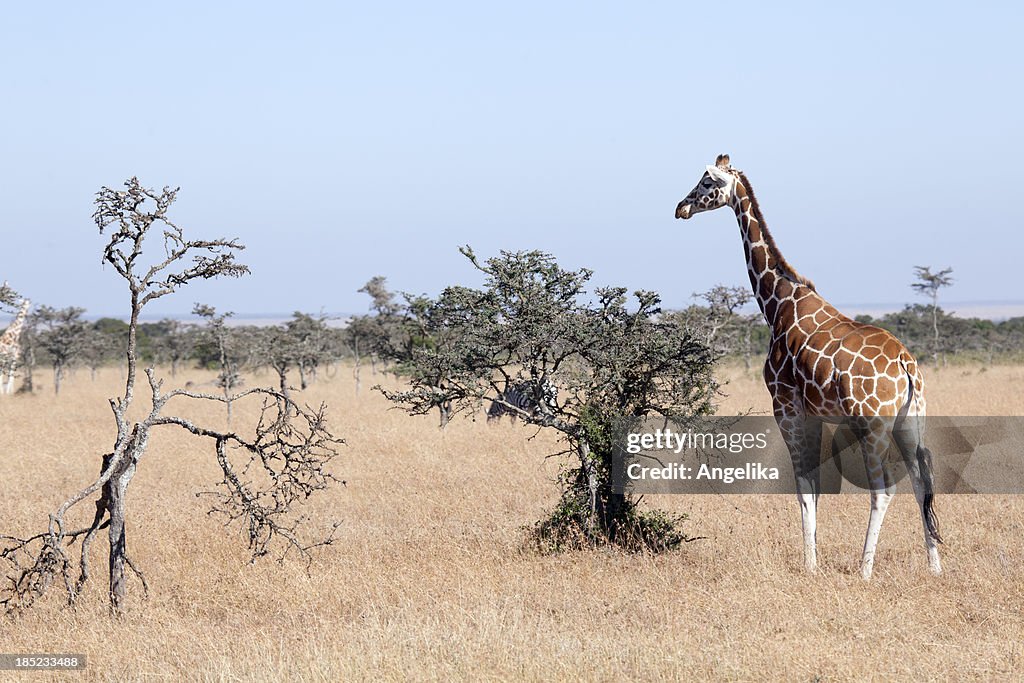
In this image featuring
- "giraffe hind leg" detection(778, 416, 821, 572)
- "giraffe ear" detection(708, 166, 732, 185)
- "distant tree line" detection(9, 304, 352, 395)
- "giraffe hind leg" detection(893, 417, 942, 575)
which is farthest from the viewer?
"distant tree line" detection(9, 304, 352, 395)

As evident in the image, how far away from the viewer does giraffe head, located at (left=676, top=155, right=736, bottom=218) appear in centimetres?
1116

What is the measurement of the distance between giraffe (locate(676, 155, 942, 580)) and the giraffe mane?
0.01 meters

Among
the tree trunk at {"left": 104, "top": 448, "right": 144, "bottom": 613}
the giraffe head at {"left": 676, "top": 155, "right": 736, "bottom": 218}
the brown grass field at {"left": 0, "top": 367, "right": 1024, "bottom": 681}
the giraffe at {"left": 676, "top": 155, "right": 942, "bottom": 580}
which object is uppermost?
the giraffe head at {"left": 676, "top": 155, "right": 736, "bottom": 218}

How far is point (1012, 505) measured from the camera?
12.3 m

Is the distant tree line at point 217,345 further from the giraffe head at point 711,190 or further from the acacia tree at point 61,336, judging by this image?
the giraffe head at point 711,190

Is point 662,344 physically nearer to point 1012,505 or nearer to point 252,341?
point 1012,505

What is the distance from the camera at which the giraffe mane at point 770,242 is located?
10.8 metres

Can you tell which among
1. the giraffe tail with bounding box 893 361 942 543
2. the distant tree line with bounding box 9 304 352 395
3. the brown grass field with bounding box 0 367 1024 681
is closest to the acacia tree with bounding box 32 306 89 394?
the distant tree line with bounding box 9 304 352 395

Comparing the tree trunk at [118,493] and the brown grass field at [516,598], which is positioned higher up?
the tree trunk at [118,493]

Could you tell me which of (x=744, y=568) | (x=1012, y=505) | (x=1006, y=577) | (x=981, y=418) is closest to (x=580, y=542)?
(x=744, y=568)

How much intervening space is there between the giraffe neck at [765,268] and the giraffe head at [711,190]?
4.3 inches

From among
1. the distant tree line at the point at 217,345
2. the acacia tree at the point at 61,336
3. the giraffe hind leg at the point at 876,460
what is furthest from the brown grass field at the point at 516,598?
the acacia tree at the point at 61,336

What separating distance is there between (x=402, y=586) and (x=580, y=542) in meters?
2.15

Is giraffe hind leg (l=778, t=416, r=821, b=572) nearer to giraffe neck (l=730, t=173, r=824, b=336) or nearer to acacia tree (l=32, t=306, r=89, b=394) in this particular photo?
giraffe neck (l=730, t=173, r=824, b=336)
